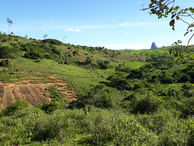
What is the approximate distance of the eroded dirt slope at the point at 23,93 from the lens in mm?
34781

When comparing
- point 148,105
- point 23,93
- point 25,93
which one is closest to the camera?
point 148,105

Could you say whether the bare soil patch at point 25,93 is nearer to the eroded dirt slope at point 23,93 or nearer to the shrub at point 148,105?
the eroded dirt slope at point 23,93

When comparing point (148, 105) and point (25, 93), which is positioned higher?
point (148, 105)

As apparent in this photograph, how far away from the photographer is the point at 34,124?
13.4 m

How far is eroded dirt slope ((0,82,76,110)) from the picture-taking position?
3478 cm

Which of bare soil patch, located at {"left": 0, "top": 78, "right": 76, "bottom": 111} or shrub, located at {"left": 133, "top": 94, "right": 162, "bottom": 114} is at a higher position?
shrub, located at {"left": 133, "top": 94, "right": 162, "bottom": 114}

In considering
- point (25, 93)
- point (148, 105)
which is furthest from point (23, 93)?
point (148, 105)

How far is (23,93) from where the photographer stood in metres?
39.0

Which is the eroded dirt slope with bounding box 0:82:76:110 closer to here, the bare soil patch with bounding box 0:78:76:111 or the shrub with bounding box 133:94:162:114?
the bare soil patch with bounding box 0:78:76:111

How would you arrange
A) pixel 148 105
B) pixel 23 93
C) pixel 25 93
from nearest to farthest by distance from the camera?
1. pixel 148 105
2. pixel 23 93
3. pixel 25 93

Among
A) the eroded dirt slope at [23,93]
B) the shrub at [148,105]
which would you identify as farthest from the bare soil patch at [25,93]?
the shrub at [148,105]

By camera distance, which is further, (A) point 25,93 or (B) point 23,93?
(A) point 25,93

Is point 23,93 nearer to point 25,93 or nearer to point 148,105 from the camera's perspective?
point 25,93

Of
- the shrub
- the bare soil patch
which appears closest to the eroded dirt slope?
the bare soil patch
